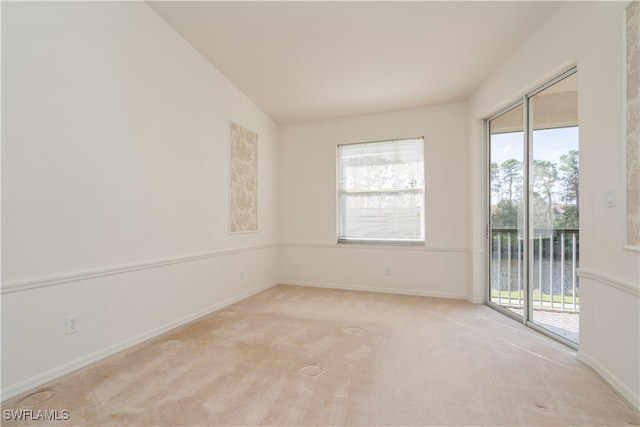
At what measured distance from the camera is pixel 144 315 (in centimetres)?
268

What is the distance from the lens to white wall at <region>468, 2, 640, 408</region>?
5.99 ft

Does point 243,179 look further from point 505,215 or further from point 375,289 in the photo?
point 505,215

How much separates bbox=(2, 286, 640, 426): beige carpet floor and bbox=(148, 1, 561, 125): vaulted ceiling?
2734 mm

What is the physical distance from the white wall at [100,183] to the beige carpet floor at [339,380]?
1.04 ft

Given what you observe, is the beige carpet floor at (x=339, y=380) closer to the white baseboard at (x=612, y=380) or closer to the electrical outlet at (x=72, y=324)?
the white baseboard at (x=612, y=380)

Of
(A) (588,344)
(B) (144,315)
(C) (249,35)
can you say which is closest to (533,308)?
(A) (588,344)

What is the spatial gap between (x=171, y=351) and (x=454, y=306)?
3.12m

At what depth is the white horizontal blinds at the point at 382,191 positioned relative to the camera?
4371mm

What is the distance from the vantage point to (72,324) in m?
2.15

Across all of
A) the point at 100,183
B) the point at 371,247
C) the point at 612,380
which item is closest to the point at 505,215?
the point at 371,247

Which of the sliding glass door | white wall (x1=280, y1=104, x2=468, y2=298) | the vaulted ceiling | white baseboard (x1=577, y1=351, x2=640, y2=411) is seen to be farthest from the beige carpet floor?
the vaulted ceiling

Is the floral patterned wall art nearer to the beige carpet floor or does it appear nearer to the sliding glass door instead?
the beige carpet floor

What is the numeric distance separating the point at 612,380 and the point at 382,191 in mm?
3114

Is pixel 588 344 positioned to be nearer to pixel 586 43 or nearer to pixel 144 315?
pixel 586 43
